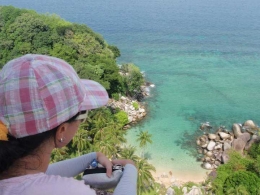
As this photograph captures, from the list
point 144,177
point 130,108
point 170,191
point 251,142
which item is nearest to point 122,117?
point 130,108

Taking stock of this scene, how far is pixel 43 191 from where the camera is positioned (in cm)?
135

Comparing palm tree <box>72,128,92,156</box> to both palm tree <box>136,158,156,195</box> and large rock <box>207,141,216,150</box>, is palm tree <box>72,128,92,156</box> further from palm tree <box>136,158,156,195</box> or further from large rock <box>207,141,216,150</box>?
large rock <box>207,141,216,150</box>

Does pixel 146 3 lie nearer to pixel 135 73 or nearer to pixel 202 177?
pixel 135 73

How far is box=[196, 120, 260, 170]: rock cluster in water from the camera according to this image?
18297 millimetres

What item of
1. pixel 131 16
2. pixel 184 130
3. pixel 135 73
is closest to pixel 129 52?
pixel 135 73

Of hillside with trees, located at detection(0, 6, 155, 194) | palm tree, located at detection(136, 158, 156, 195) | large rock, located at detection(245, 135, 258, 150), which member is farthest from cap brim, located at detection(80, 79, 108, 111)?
large rock, located at detection(245, 135, 258, 150)

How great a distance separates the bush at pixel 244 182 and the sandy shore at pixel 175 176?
7.16ft

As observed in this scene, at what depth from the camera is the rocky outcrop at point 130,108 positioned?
21.8m

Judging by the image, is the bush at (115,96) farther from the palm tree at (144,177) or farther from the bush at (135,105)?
the palm tree at (144,177)

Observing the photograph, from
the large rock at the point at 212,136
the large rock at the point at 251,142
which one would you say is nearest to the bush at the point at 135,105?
the large rock at the point at 212,136

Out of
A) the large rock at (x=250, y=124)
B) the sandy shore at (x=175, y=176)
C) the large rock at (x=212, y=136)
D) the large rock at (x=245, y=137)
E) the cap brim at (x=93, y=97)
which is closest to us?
the cap brim at (x=93, y=97)

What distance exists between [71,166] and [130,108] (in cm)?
2009

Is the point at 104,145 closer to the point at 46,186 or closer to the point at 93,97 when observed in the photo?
the point at 93,97

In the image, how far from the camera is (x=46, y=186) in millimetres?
1368
